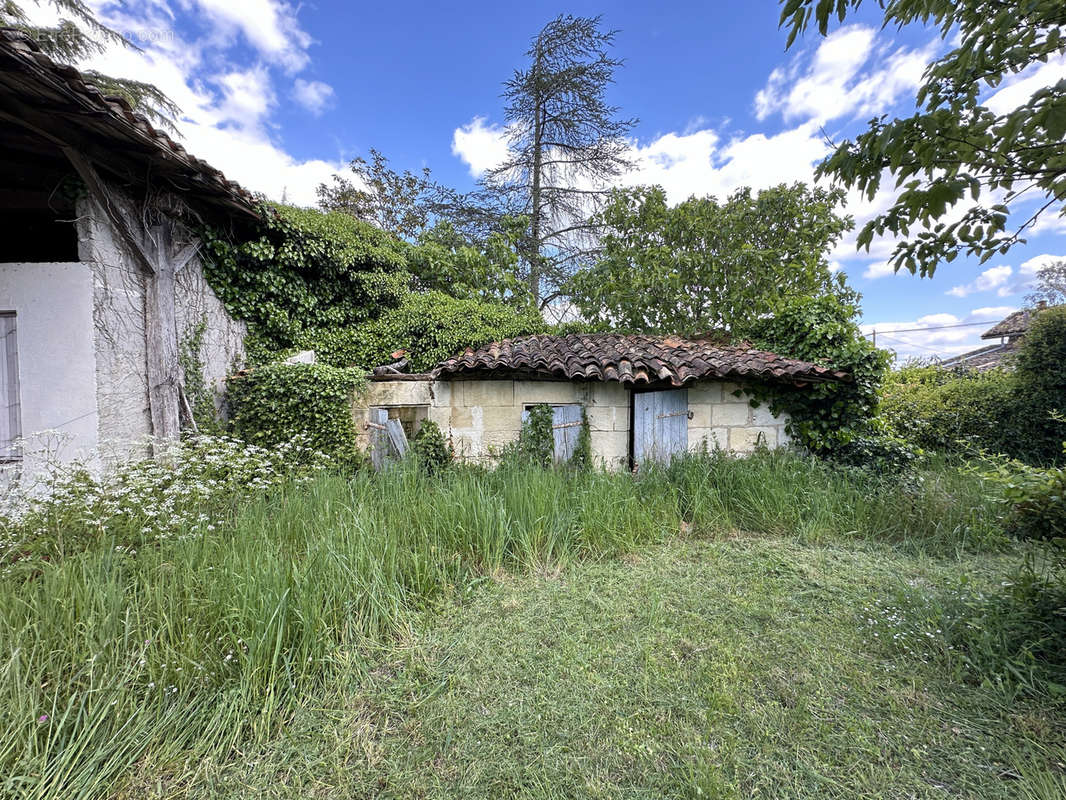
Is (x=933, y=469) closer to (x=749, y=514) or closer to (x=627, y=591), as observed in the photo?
(x=749, y=514)

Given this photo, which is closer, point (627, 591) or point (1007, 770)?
point (1007, 770)

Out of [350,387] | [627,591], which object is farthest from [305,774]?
[350,387]

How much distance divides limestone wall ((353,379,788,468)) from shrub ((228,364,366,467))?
759mm

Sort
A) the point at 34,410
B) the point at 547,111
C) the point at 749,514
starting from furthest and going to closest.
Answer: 1. the point at 547,111
2. the point at 749,514
3. the point at 34,410

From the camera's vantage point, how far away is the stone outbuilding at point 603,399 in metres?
6.44

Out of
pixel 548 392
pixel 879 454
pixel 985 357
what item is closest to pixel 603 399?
pixel 548 392

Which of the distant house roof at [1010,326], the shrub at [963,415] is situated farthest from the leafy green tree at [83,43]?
the distant house roof at [1010,326]

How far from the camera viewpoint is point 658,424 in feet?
21.6

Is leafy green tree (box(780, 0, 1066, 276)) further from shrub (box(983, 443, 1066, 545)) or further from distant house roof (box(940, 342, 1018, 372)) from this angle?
distant house roof (box(940, 342, 1018, 372))

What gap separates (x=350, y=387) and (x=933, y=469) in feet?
33.4

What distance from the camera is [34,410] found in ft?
14.5

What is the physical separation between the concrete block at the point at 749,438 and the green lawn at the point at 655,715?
12.6ft

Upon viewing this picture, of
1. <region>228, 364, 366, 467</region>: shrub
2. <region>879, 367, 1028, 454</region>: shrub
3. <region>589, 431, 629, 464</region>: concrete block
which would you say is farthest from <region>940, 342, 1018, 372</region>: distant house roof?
<region>228, 364, 366, 467</region>: shrub

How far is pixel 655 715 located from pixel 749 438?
19.3 feet
